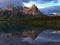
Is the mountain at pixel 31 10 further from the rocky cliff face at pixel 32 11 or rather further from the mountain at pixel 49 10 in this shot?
the mountain at pixel 49 10

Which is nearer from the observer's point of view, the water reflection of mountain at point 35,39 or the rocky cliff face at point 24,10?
the water reflection of mountain at point 35,39

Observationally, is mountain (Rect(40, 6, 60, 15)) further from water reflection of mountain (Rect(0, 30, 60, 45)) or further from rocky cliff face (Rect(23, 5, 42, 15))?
water reflection of mountain (Rect(0, 30, 60, 45))

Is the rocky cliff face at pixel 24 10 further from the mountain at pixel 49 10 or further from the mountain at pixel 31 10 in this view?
the mountain at pixel 49 10

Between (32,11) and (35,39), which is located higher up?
(32,11)

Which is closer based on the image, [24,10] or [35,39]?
[35,39]

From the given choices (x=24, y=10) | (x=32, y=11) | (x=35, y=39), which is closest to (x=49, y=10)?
(x=32, y=11)

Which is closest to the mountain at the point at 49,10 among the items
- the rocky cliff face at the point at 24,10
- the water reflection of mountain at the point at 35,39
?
the rocky cliff face at the point at 24,10

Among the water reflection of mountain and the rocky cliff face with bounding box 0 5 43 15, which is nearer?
the water reflection of mountain

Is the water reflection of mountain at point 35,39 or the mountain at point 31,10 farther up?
the mountain at point 31,10

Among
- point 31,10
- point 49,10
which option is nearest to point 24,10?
point 31,10

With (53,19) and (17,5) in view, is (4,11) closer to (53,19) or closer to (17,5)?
(17,5)

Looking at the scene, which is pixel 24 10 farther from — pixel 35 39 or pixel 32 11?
pixel 35 39

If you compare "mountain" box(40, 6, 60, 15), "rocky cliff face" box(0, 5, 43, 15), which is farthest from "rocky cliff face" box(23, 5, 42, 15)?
"mountain" box(40, 6, 60, 15)

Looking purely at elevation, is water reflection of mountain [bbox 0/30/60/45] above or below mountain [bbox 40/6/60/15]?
below
